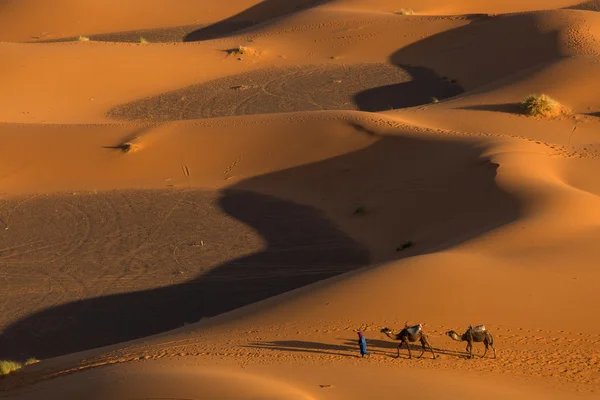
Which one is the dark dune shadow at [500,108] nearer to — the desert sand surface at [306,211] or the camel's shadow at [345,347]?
the desert sand surface at [306,211]

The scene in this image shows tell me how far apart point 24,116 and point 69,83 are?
174 inches

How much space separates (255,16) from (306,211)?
38974 mm

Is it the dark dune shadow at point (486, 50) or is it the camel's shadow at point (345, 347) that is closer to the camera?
the camel's shadow at point (345, 347)

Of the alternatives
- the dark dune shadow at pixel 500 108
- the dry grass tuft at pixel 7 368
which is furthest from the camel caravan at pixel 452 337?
the dark dune shadow at pixel 500 108

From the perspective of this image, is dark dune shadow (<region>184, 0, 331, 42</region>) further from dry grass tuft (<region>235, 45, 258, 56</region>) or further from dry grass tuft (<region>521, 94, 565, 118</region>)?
dry grass tuft (<region>521, 94, 565, 118</region>)

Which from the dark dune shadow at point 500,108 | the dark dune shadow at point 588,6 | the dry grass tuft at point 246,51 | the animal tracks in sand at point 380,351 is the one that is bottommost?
the dark dune shadow at point 588,6

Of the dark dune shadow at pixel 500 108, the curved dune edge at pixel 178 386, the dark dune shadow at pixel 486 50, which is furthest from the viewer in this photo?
the dark dune shadow at pixel 486 50

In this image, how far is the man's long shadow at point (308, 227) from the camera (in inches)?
752

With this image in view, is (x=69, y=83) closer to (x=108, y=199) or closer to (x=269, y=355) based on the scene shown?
(x=108, y=199)

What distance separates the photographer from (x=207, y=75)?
43.3 metres

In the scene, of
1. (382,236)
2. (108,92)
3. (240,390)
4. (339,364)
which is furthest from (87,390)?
(108,92)

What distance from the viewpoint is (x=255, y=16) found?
62.2 metres

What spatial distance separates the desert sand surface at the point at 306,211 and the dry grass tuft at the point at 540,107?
369mm

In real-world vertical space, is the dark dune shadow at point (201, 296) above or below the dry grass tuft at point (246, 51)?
below
